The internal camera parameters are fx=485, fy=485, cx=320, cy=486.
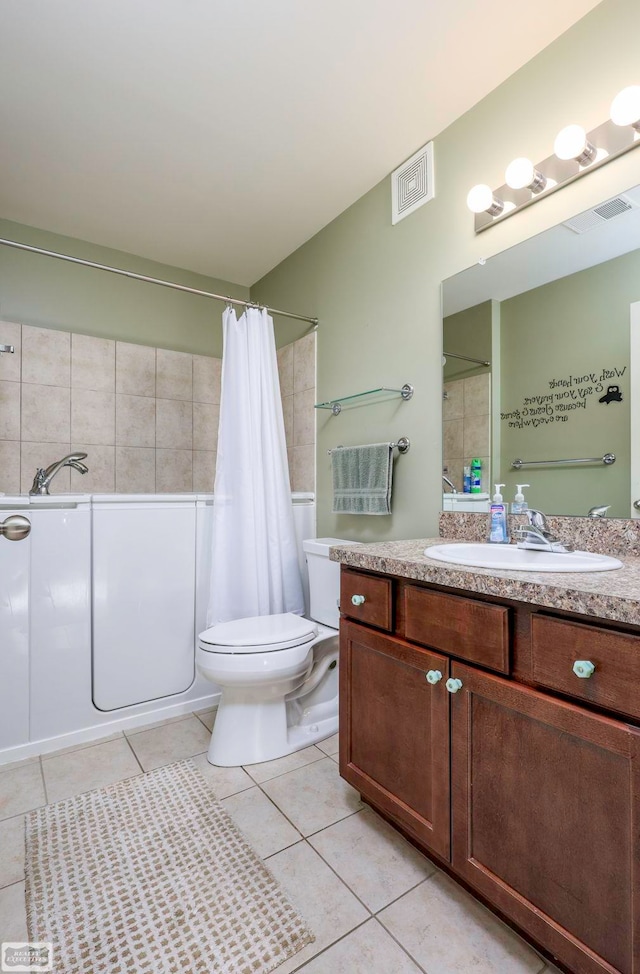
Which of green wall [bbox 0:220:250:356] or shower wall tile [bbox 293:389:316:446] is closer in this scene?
green wall [bbox 0:220:250:356]

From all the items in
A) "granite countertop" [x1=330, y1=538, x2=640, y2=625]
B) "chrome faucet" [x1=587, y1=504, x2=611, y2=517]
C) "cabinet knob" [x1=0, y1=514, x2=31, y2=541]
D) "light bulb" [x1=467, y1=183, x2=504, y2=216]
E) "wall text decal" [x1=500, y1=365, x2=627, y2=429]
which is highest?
"light bulb" [x1=467, y1=183, x2=504, y2=216]

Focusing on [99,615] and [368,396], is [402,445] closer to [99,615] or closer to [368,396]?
[368,396]

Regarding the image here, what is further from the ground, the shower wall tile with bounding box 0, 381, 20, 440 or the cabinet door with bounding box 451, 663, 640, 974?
the shower wall tile with bounding box 0, 381, 20, 440

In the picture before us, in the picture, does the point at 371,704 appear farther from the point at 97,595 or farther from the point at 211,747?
the point at 97,595

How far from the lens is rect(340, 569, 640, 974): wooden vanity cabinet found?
2.71 ft

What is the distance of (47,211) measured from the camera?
2414 millimetres

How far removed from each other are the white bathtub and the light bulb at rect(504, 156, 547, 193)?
1699 millimetres

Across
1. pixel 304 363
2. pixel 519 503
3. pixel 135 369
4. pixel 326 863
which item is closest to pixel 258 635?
pixel 326 863

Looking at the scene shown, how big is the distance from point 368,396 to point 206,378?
1296mm

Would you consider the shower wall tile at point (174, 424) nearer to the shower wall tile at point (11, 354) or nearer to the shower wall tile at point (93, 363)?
the shower wall tile at point (93, 363)

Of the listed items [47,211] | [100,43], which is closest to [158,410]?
[47,211]

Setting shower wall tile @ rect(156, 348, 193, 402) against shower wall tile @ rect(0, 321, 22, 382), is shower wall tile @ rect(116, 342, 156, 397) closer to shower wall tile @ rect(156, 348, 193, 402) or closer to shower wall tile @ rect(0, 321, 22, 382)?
shower wall tile @ rect(156, 348, 193, 402)

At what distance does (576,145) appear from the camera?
4.55ft

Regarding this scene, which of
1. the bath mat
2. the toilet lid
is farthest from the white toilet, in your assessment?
the bath mat
